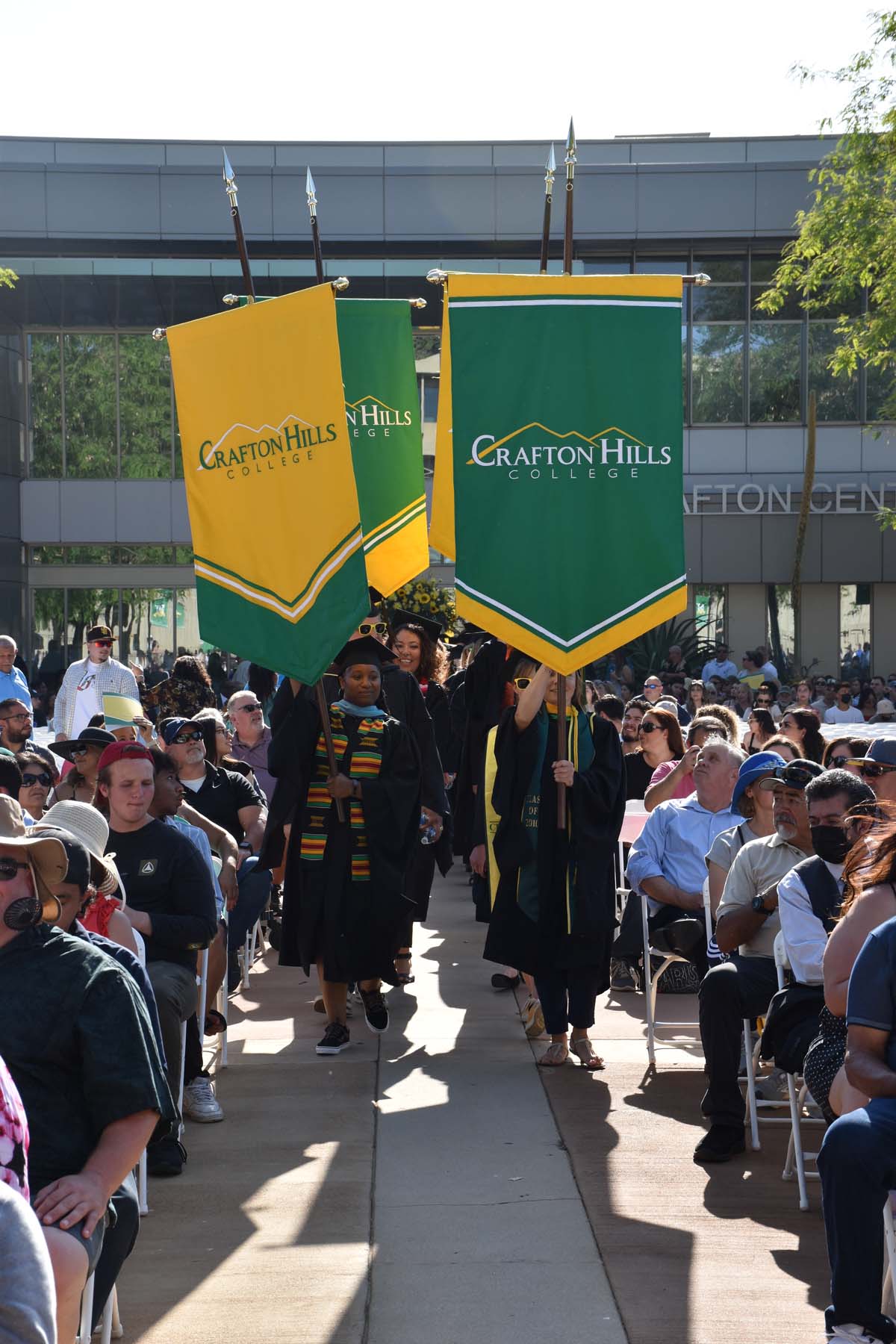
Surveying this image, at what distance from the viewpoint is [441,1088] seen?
23.1 feet

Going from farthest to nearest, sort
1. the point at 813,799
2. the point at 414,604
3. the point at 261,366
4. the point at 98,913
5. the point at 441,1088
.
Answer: the point at 414,604
the point at 261,366
the point at 441,1088
the point at 813,799
the point at 98,913

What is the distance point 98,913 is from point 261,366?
3354 mm

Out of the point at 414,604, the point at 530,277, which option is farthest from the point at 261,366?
the point at 414,604

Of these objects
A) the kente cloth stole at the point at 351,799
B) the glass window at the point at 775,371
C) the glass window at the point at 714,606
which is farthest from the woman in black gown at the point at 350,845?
the glass window at the point at 775,371

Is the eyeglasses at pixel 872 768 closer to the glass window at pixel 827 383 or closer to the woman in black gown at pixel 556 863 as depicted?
the woman in black gown at pixel 556 863

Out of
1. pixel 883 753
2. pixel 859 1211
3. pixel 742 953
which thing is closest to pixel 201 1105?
pixel 742 953

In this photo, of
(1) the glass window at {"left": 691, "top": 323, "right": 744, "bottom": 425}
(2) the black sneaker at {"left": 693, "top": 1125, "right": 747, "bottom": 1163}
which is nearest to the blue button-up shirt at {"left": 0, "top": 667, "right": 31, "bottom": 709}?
(2) the black sneaker at {"left": 693, "top": 1125, "right": 747, "bottom": 1163}

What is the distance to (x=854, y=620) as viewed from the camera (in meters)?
32.9

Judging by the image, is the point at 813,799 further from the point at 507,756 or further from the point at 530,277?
the point at 530,277

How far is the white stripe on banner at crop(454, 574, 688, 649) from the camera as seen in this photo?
709 centimetres

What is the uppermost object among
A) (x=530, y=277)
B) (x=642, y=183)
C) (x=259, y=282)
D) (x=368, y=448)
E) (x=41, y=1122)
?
(x=642, y=183)

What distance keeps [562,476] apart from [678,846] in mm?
1965

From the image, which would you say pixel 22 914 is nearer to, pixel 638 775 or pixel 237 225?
pixel 237 225

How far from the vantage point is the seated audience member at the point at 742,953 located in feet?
19.9
